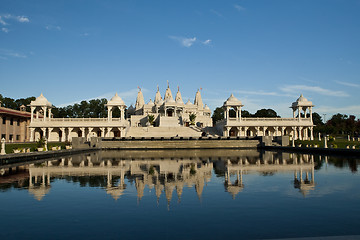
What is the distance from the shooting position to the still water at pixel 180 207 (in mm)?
6852

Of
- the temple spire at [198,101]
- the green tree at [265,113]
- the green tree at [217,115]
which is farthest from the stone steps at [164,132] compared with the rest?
the green tree at [217,115]

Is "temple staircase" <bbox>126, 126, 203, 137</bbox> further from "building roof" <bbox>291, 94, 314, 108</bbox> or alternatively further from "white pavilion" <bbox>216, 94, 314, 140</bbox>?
"building roof" <bbox>291, 94, 314, 108</bbox>

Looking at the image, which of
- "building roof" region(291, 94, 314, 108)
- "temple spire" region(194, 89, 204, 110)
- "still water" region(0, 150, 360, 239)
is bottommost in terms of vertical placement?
"still water" region(0, 150, 360, 239)

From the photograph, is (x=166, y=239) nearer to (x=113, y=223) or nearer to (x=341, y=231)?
(x=113, y=223)

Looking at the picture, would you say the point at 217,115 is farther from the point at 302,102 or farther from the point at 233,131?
the point at 302,102

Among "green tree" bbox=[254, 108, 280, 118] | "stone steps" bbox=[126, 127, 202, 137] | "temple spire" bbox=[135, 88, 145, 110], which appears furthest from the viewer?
"green tree" bbox=[254, 108, 280, 118]

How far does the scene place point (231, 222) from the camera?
24.7ft

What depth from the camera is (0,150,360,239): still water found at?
6.85 meters

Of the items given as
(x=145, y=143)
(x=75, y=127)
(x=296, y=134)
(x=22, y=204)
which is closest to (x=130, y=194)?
(x=22, y=204)

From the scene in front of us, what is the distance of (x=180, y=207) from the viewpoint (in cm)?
914

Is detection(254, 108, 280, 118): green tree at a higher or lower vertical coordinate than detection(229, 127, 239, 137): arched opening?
higher

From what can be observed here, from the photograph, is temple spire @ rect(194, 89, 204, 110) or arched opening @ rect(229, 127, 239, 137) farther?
temple spire @ rect(194, 89, 204, 110)

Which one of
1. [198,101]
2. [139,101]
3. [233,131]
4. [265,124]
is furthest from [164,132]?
[139,101]

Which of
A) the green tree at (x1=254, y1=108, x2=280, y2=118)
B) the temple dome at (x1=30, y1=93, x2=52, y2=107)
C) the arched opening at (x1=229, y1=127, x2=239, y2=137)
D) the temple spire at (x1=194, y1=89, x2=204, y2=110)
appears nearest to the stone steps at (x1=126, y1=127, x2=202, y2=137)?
the arched opening at (x1=229, y1=127, x2=239, y2=137)
